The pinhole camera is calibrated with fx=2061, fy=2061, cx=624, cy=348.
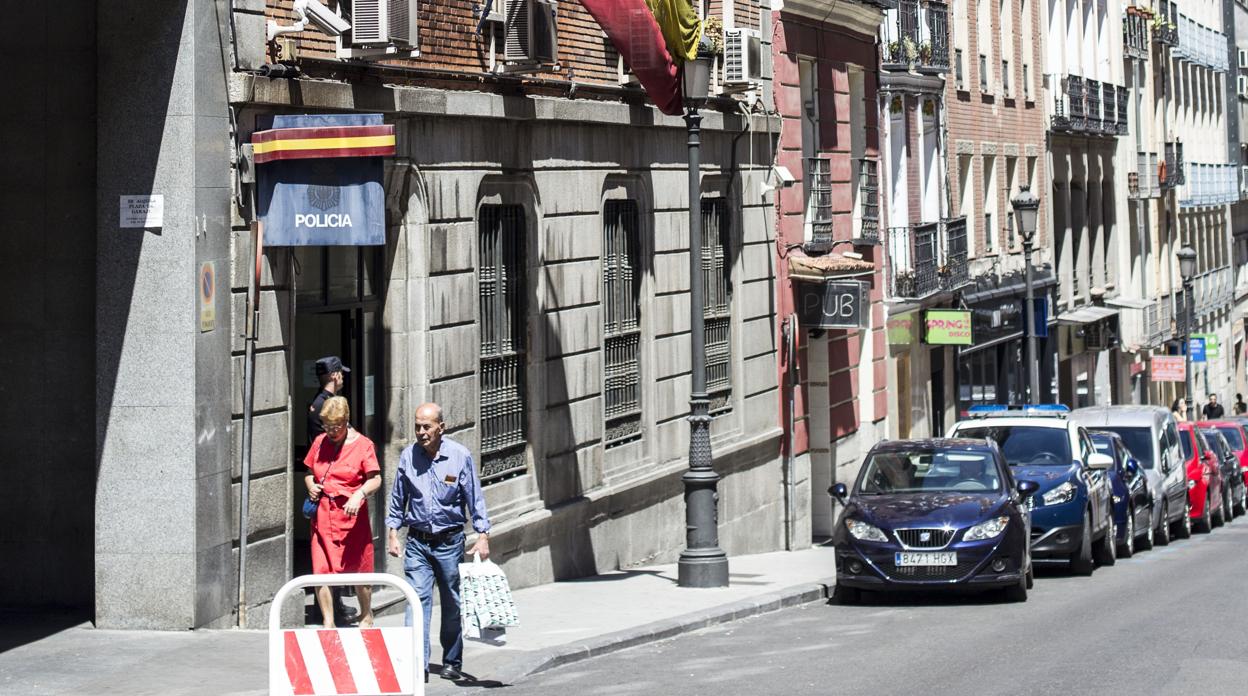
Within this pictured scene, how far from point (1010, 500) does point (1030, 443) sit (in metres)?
4.46

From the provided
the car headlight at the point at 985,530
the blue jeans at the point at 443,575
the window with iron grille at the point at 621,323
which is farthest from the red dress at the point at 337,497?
the window with iron grille at the point at 621,323

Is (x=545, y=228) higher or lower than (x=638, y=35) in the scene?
lower

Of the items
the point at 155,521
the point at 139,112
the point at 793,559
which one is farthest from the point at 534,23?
the point at 793,559

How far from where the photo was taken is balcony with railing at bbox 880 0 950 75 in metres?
34.5

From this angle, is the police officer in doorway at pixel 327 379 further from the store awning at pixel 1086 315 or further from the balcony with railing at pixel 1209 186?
the balcony with railing at pixel 1209 186

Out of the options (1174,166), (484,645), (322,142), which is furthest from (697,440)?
(1174,166)

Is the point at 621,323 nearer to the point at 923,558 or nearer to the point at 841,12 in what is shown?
the point at 923,558

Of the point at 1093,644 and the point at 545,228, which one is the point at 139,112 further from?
the point at 1093,644

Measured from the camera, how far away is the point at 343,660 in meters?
9.85

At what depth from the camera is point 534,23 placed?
61.2ft

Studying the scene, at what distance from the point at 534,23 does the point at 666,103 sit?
6.90 feet

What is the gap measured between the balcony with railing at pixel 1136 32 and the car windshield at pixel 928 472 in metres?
37.3

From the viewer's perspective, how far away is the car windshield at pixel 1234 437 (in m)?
38.3

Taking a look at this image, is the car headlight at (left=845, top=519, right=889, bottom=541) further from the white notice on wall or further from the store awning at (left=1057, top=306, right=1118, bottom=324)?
the store awning at (left=1057, top=306, right=1118, bottom=324)
